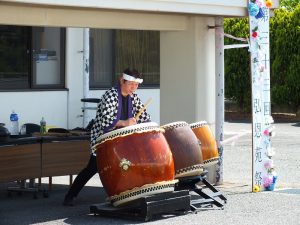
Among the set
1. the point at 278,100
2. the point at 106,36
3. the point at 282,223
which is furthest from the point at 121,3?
the point at 278,100

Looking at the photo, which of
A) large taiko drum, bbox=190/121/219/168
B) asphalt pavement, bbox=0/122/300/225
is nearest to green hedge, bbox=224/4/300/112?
asphalt pavement, bbox=0/122/300/225

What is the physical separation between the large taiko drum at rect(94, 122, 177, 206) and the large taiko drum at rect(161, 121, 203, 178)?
0.53 metres

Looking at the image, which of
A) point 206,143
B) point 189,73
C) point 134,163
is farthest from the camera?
point 189,73

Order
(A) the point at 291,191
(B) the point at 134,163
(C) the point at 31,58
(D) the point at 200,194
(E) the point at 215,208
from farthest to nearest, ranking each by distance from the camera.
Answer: (C) the point at 31,58
(A) the point at 291,191
(D) the point at 200,194
(E) the point at 215,208
(B) the point at 134,163

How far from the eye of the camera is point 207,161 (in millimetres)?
10242

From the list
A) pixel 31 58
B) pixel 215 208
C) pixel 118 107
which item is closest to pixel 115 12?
pixel 118 107

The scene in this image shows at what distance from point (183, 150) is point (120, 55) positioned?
19.9 feet

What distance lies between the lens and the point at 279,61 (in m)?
25.2

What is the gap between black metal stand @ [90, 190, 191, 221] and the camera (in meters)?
8.99

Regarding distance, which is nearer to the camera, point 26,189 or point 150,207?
point 150,207

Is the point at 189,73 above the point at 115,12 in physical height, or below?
below

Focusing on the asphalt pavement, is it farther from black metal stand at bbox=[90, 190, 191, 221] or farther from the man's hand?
the man's hand

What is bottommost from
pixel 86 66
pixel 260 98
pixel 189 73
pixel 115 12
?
pixel 260 98

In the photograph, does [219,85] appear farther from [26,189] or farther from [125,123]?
[26,189]
